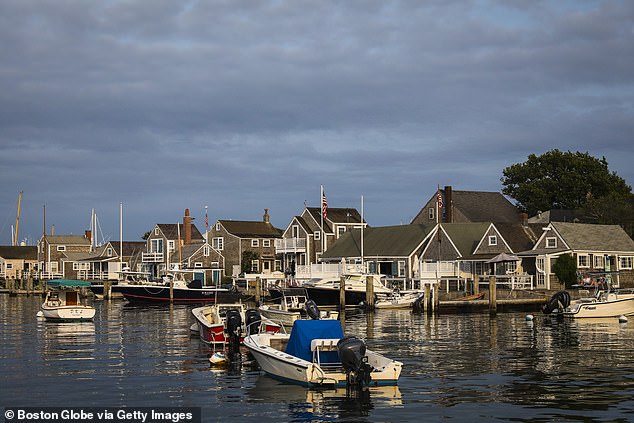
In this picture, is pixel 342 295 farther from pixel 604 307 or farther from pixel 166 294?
pixel 166 294

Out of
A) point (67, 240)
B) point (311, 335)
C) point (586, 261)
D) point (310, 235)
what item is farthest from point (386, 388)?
point (67, 240)

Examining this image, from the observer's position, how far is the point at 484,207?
107750 millimetres

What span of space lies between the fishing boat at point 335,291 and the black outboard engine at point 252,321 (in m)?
33.1

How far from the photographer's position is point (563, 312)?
57812mm

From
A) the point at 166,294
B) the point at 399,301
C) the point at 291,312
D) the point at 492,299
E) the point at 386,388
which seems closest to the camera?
the point at 386,388

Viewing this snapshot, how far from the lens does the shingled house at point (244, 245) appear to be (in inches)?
4333

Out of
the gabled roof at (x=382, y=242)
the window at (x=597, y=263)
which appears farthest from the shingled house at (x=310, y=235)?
the window at (x=597, y=263)

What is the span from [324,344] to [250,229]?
279ft

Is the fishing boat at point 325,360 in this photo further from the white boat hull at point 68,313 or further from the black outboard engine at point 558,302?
the black outboard engine at point 558,302

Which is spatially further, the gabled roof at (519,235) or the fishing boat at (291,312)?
the gabled roof at (519,235)

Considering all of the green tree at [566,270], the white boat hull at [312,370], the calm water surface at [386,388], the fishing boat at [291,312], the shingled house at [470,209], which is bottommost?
the calm water surface at [386,388]

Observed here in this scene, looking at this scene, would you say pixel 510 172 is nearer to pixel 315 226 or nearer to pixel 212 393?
pixel 315 226

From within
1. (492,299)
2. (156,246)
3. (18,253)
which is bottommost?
(492,299)

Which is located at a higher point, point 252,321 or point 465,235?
point 465,235
